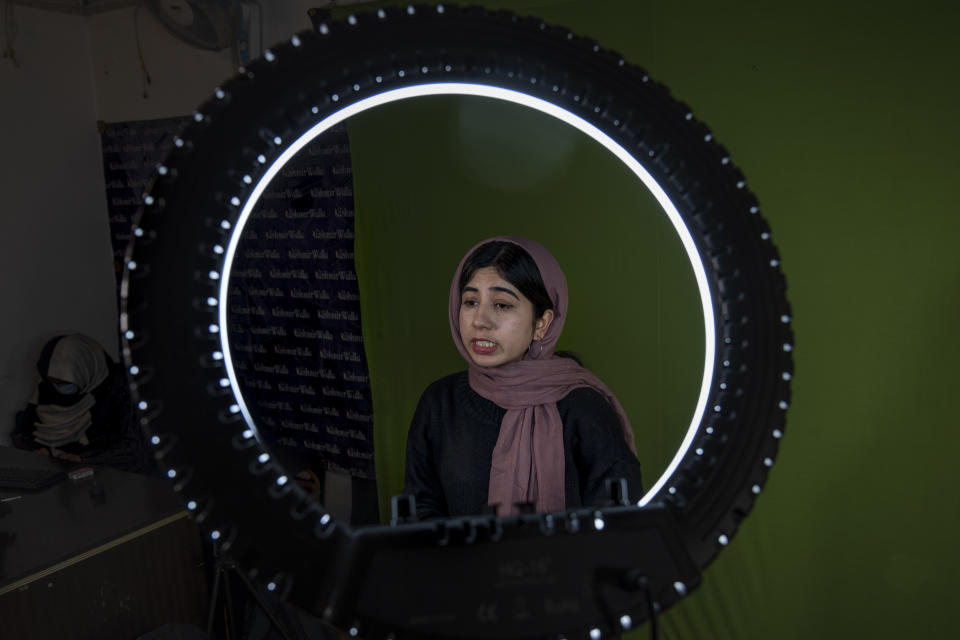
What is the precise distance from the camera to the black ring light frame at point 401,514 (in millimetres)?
329

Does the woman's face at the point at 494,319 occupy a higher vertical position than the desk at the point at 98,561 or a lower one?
higher

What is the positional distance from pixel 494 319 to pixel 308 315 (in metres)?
1.34

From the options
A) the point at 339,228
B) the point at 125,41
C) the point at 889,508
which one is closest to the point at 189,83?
the point at 125,41

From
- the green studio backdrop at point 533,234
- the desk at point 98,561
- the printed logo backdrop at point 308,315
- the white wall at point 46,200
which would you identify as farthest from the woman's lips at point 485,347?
the white wall at point 46,200

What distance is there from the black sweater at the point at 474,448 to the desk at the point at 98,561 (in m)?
0.66

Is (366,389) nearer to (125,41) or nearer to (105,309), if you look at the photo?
(105,309)

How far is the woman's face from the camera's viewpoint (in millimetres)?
999

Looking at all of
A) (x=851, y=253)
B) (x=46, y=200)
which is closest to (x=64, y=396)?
(x=46, y=200)

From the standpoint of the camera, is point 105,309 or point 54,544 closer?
point 54,544

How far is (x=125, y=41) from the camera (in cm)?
260

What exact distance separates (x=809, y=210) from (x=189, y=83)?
7.59 feet

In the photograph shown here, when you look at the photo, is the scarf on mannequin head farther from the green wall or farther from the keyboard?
the green wall

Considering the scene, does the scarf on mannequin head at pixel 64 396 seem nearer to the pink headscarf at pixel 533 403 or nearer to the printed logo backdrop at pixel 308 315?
the printed logo backdrop at pixel 308 315

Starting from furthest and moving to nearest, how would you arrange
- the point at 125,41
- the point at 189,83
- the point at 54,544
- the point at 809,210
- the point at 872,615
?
the point at 125,41 < the point at 189,83 < the point at 872,615 < the point at 809,210 < the point at 54,544
